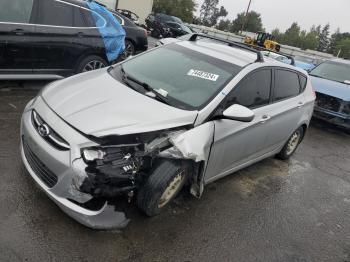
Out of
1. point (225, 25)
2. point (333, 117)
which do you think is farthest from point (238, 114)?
point (225, 25)

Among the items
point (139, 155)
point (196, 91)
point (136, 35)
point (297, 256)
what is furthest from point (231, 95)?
point (136, 35)

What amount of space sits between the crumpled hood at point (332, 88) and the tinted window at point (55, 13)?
5844 mm

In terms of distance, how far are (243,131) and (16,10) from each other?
4191mm

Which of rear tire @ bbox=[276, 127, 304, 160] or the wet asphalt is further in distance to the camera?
rear tire @ bbox=[276, 127, 304, 160]

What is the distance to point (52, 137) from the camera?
3.49 m

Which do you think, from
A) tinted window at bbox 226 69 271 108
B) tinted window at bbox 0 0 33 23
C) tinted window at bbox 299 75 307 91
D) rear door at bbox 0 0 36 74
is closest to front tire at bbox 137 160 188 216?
tinted window at bbox 226 69 271 108

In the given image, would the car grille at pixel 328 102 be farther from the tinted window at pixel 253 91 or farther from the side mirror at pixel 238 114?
the side mirror at pixel 238 114

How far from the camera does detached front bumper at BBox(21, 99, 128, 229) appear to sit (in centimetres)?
332

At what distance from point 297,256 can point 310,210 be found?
1.22 metres

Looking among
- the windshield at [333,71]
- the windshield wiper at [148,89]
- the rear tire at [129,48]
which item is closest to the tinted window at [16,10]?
the windshield wiper at [148,89]

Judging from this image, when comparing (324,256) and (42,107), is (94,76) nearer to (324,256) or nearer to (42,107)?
(42,107)

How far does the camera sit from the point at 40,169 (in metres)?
3.59

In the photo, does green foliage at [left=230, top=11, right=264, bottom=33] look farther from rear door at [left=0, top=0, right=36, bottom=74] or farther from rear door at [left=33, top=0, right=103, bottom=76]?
rear door at [left=0, top=0, right=36, bottom=74]

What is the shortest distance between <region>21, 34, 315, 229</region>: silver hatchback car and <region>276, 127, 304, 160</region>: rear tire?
0.97 metres
